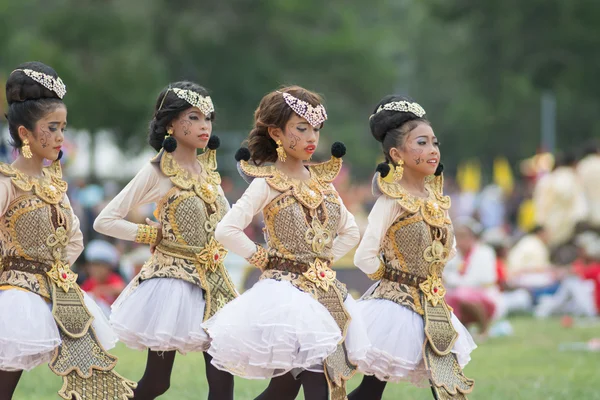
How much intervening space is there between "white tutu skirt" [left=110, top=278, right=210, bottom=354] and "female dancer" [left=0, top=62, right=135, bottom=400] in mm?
141

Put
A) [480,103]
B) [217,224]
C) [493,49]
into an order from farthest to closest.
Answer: [480,103]
[493,49]
[217,224]

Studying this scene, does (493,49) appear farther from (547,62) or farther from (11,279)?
(11,279)

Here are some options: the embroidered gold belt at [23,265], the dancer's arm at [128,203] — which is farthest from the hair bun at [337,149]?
the embroidered gold belt at [23,265]

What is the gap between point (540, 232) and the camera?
17375mm

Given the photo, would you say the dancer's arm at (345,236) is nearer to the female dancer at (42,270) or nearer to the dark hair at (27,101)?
the female dancer at (42,270)

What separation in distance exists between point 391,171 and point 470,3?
25.9m

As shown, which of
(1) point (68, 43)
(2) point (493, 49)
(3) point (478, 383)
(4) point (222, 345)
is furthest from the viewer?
(2) point (493, 49)

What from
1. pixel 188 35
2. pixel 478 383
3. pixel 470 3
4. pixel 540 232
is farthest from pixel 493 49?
pixel 478 383

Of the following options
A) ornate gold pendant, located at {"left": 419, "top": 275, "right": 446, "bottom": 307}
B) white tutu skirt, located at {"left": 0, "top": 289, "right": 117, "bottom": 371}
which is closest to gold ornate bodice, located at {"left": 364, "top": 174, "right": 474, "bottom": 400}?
ornate gold pendant, located at {"left": 419, "top": 275, "right": 446, "bottom": 307}

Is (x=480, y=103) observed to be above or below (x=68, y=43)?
above

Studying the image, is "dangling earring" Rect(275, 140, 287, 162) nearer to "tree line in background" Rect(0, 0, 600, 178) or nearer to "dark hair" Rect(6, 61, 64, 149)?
"dark hair" Rect(6, 61, 64, 149)

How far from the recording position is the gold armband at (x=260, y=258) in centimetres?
654

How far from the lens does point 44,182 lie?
6.65m

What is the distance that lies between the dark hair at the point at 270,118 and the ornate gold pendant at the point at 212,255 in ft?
1.95
